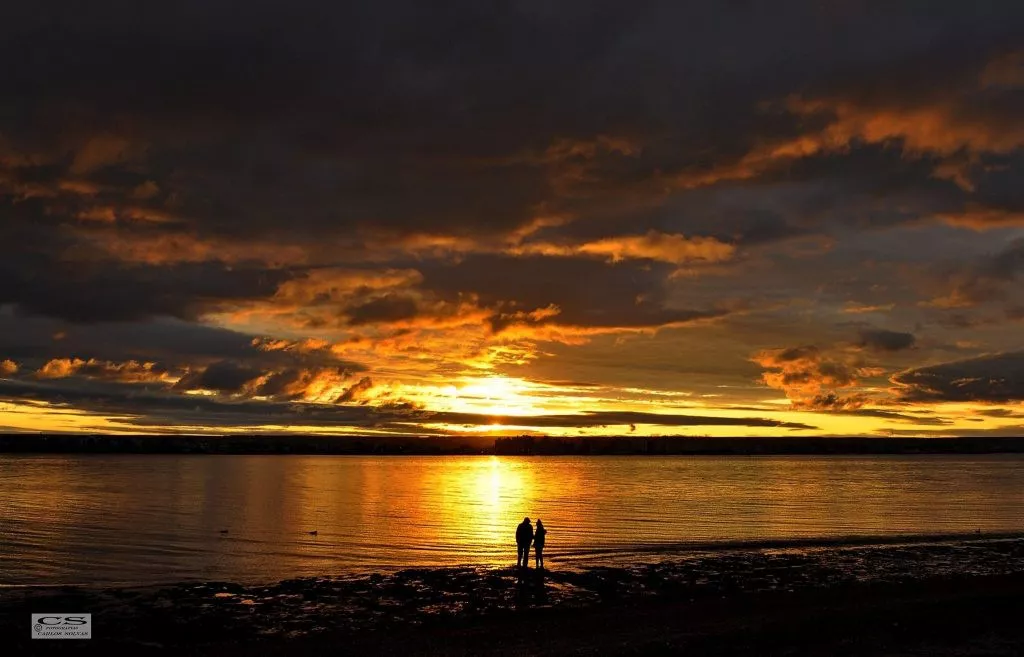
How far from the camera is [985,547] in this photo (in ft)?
182

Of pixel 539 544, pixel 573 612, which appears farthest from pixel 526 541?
pixel 573 612

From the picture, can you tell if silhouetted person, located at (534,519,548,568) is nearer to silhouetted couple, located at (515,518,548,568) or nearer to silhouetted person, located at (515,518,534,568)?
silhouetted couple, located at (515,518,548,568)

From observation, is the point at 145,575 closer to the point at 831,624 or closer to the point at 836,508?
the point at 831,624

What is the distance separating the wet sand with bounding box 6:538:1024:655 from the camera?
27.9 meters

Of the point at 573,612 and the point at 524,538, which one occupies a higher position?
the point at 524,538
